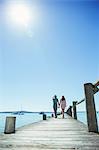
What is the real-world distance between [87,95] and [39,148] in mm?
2158

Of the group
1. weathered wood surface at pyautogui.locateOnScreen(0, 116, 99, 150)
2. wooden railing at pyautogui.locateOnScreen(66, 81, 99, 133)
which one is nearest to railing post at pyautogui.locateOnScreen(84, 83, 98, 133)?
wooden railing at pyautogui.locateOnScreen(66, 81, 99, 133)

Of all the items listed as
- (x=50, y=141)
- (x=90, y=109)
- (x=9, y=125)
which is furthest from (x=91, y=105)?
(x=9, y=125)

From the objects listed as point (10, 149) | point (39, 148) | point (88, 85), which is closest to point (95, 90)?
point (88, 85)

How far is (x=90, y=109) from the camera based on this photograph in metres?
4.37

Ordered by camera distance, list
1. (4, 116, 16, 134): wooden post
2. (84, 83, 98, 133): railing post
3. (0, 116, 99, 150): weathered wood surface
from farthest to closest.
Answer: (4, 116, 16, 134): wooden post
(84, 83, 98, 133): railing post
(0, 116, 99, 150): weathered wood surface

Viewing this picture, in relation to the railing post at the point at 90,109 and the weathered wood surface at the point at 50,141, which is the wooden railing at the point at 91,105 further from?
the weathered wood surface at the point at 50,141

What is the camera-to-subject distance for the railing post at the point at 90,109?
431 cm

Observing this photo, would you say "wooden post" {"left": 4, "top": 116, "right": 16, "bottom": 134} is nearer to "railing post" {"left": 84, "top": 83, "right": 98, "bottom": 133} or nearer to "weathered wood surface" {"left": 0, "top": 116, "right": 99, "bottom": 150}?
"weathered wood surface" {"left": 0, "top": 116, "right": 99, "bottom": 150}

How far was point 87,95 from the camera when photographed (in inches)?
177

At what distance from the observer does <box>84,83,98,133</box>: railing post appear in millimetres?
4312

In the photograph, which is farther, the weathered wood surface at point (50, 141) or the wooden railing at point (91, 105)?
the wooden railing at point (91, 105)

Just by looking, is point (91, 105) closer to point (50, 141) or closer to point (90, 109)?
point (90, 109)

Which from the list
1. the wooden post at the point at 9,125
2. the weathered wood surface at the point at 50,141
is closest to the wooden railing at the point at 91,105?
the weathered wood surface at the point at 50,141

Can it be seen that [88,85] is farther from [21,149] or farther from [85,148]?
[21,149]
